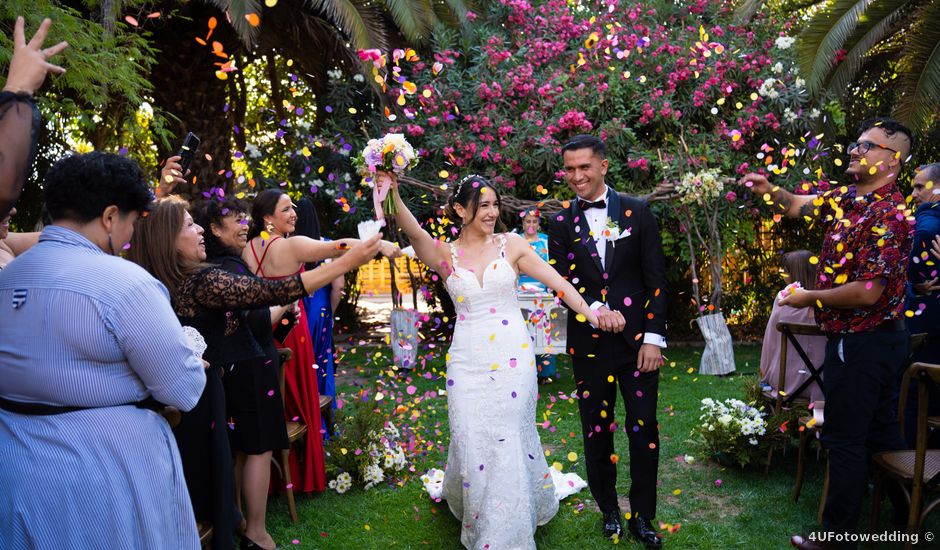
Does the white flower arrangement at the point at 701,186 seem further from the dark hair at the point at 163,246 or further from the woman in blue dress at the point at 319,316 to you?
the dark hair at the point at 163,246

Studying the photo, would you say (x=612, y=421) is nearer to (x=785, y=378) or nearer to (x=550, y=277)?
(x=550, y=277)

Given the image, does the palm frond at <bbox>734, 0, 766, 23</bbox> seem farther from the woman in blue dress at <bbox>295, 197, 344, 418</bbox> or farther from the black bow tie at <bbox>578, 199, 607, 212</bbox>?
the black bow tie at <bbox>578, 199, 607, 212</bbox>

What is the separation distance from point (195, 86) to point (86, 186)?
7.39 metres

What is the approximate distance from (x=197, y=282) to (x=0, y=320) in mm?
1149

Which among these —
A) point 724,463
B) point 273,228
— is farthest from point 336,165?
point 724,463

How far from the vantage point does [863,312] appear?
383cm

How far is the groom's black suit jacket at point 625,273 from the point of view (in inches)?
170

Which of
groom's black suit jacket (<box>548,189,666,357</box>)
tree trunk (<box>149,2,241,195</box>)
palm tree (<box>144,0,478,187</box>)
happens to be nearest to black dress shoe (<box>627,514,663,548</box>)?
groom's black suit jacket (<box>548,189,666,357</box>)

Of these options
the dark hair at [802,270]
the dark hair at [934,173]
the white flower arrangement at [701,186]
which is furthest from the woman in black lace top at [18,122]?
the white flower arrangement at [701,186]

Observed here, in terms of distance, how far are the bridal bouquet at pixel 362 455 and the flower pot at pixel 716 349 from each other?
16.1ft

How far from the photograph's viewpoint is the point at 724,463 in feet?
18.2

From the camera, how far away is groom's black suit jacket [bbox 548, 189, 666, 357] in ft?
14.2

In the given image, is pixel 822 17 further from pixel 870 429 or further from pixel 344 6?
pixel 870 429

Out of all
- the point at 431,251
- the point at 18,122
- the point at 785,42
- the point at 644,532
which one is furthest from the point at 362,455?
the point at 785,42
